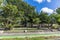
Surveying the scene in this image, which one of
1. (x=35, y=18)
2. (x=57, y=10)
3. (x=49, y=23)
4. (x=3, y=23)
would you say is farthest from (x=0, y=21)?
(x=57, y=10)

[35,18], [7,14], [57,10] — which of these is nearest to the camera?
[7,14]

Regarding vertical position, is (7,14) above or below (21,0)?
below

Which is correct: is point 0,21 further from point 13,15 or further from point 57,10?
point 57,10

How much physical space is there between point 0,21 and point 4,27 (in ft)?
5.85

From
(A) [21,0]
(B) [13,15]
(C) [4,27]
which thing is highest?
(A) [21,0]

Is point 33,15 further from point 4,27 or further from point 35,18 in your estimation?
point 4,27

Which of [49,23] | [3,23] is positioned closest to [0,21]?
[3,23]

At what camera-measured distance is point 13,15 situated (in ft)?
125

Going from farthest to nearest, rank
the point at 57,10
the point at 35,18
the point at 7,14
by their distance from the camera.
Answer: the point at 57,10, the point at 35,18, the point at 7,14

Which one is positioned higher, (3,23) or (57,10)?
(57,10)

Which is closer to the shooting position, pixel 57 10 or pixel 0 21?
pixel 0 21

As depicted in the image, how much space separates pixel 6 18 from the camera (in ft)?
124

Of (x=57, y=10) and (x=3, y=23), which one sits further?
(x=57, y=10)

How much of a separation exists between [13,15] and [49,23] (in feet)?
51.2
